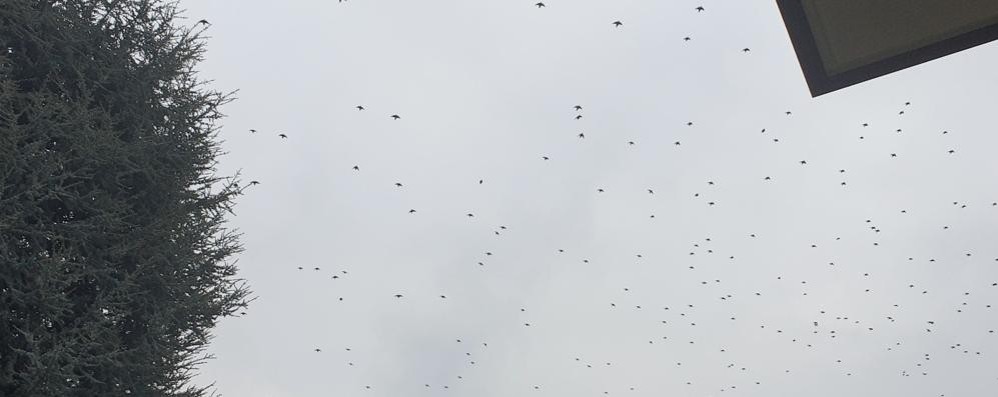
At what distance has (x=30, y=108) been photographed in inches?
460

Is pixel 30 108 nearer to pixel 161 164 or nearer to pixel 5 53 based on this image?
pixel 5 53

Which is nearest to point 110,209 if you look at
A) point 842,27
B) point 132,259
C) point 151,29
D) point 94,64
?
point 132,259

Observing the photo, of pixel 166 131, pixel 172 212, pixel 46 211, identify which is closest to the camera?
pixel 46 211

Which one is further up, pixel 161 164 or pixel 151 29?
pixel 151 29

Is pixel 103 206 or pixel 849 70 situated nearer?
pixel 849 70

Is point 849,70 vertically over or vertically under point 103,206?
under

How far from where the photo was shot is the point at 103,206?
11.8 meters

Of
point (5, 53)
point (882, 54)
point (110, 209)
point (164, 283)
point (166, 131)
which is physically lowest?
point (882, 54)

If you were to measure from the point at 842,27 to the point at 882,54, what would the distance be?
0.65 m

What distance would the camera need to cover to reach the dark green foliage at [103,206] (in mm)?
10500

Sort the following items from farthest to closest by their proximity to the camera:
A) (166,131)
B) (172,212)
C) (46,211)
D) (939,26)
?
(166,131)
(172,212)
(46,211)
(939,26)

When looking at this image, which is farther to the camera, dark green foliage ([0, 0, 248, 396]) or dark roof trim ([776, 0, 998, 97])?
dark green foliage ([0, 0, 248, 396])

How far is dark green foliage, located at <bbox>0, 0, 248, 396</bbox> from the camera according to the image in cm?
1050

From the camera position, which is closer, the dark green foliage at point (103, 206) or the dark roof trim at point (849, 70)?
the dark roof trim at point (849, 70)
